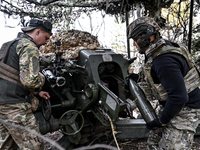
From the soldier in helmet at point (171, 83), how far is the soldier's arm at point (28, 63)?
140 centimetres

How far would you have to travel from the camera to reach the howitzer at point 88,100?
10.7 ft

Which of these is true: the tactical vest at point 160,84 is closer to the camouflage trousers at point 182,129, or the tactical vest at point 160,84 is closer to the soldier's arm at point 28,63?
the camouflage trousers at point 182,129

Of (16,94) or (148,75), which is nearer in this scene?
(148,75)

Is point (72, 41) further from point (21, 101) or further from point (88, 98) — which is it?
point (21, 101)

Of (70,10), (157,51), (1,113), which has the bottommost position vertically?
(1,113)

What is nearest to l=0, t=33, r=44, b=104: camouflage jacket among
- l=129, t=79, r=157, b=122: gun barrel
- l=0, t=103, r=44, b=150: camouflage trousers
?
l=0, t=103, r=44, b=150: camouflage trousers

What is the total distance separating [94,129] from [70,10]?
4.39 m

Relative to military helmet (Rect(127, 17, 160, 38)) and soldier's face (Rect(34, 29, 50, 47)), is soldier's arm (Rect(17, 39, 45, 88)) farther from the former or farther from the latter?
military helmet (Rect(127, 17, 160, 38))

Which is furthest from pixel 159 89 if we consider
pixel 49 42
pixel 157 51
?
pixel 49 42

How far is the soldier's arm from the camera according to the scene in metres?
2.55

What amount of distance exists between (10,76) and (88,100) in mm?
1363

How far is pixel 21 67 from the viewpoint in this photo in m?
2.55

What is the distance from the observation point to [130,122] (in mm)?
3551

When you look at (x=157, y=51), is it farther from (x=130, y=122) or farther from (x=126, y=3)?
(x=126, y=3)
